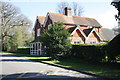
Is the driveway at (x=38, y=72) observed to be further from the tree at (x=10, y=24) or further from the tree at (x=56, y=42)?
the tree at (x=10, y=24)

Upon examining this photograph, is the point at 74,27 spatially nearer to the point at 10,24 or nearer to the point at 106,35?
the point at 106,35

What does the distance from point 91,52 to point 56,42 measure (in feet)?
16.5

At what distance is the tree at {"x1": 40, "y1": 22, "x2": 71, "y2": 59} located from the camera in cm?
1805

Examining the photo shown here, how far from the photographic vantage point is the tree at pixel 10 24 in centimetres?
4438

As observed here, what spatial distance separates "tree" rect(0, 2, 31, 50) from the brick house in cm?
1479

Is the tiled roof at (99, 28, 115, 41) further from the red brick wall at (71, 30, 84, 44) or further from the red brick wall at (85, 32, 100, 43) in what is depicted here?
the red brick wall at (71, 30, 84, 44)

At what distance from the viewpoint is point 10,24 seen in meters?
45.8

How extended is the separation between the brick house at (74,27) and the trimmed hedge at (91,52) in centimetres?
831

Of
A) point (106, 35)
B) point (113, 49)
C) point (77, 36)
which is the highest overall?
point (106, 35)

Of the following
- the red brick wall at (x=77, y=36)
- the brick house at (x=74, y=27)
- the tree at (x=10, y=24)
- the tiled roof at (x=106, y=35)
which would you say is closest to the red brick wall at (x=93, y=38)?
the brick house at (x=74, y=27)

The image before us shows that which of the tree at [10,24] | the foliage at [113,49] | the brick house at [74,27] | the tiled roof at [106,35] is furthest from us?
the tree at [10,24]

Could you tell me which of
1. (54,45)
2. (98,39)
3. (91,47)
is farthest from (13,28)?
(91,47)

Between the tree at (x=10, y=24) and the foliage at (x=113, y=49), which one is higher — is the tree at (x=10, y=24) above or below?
above

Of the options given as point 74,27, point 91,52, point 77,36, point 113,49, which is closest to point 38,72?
point 113,49
